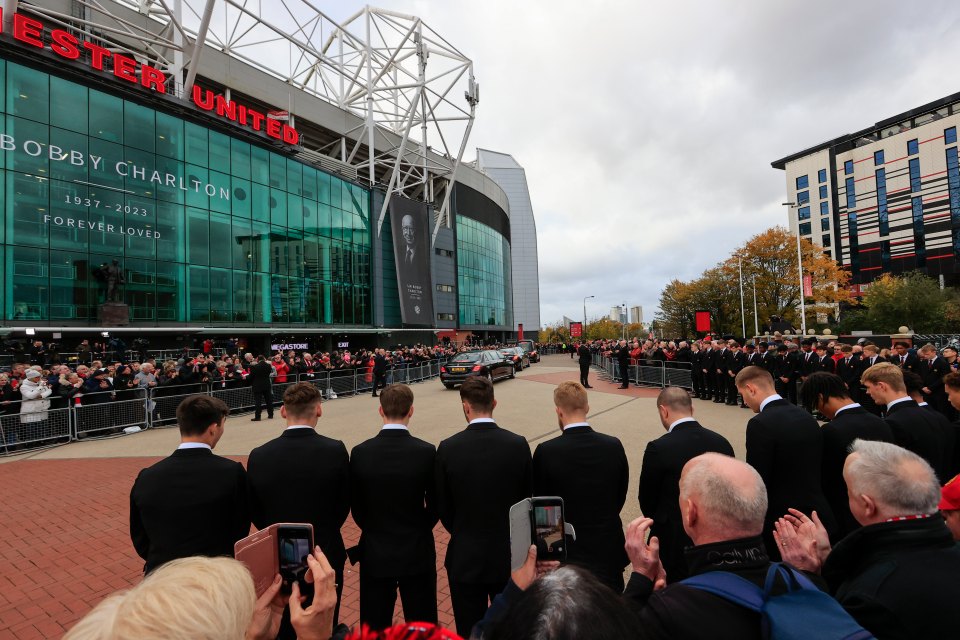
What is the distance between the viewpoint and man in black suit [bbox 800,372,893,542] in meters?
3.46

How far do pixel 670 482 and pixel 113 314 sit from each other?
26.1 metres

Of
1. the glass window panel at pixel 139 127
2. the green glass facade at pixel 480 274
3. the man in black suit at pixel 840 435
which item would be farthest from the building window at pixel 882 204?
the glass window panel at pixel 139 127

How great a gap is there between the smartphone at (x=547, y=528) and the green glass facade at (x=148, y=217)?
2618 cm

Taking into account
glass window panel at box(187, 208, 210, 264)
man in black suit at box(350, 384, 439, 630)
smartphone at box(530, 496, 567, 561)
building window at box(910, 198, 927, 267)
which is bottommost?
man in black suit at box(350, 384, 439, 630)

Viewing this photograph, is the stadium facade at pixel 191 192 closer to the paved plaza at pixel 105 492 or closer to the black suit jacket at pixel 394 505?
the paved plaza at pixel 105 492

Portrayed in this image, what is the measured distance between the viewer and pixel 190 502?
8.59ft

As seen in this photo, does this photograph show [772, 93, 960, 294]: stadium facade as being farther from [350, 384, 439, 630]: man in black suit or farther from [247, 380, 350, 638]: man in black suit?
[247, 380, 350, 638]: man in black suit

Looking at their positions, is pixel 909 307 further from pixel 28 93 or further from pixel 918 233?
pixel 28 93

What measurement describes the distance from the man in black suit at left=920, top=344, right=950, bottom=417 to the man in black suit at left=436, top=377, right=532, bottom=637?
9.77 m

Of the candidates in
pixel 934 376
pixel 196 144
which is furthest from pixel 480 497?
pixel 196 144

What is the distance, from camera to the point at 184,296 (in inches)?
965

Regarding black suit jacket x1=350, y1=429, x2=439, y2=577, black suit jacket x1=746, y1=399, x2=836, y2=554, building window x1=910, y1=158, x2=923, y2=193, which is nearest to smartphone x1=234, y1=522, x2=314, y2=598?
black suit jacket x1=350, y1=429, x2=439, y2=577

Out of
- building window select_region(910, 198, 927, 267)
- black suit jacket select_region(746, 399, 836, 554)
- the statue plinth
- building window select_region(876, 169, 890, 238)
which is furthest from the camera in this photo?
building window select_region(876, 169, 890, 238)

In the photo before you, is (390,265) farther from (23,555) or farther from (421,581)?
(421,581)
